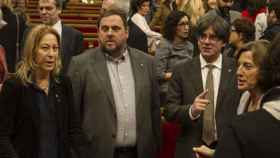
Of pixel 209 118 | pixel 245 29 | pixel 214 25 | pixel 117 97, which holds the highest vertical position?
pixel 214 25

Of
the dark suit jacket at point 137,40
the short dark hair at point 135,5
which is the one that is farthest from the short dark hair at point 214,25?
the short dark hair at point 135,5

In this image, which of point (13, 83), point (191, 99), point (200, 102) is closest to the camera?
point (13, 83)

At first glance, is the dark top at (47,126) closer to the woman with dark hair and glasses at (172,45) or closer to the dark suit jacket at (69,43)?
the woman with dark hair and glasses at (172,45)

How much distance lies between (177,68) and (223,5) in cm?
416

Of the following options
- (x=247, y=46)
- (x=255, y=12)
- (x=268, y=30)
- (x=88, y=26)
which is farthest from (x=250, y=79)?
(x=88, y=26)

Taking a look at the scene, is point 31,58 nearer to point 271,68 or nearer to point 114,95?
point 114,95

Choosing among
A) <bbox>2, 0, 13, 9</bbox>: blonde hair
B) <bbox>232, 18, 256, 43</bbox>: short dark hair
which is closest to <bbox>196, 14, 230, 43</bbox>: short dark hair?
<bbox>232, 18, 256, 43</bbox>: short dark hair

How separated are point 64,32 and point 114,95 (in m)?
1.86

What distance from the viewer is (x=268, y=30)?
241 inches

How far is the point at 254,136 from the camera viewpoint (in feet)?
8.13

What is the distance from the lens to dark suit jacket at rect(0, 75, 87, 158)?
12.8 feet

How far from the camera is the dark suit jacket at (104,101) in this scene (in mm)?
4531

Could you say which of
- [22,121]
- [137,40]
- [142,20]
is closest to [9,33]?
[137,40]

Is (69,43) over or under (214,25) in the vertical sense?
under
